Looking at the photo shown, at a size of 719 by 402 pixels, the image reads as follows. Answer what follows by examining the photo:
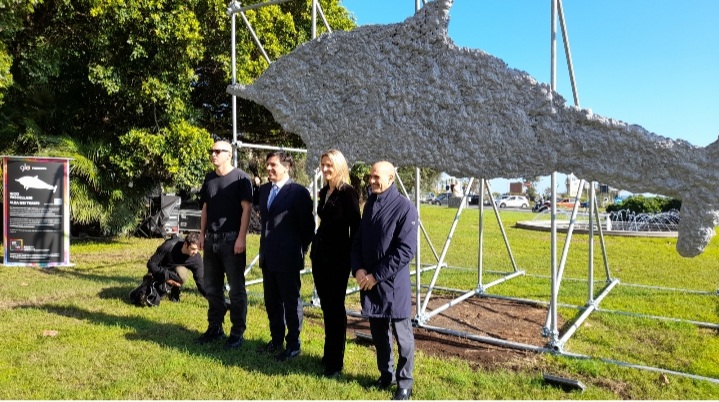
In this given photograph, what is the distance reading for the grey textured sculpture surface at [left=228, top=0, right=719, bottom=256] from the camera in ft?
12.8

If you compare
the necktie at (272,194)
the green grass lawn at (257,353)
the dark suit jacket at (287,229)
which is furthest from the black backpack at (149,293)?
the necktie at (272,194)

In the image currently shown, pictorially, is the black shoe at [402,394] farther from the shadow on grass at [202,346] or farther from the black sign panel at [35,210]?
the black sign panel at [35,210]

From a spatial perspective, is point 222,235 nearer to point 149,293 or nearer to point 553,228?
point 149,293

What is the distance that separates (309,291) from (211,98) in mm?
7879

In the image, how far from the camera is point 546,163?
4254 mm

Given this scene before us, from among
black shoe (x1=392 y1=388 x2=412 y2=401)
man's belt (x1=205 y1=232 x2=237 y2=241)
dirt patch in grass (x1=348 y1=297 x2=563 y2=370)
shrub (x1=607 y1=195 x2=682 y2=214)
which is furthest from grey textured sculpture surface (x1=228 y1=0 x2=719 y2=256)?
shrub (x1=607 y1=195 x2=682 y2=214)

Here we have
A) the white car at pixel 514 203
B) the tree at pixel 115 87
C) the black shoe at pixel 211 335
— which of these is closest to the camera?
the black shoe at pixel 211 335

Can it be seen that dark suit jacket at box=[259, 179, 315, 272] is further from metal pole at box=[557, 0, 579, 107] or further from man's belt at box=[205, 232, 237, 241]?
metal pole at box=[557, 0, 579, 107]

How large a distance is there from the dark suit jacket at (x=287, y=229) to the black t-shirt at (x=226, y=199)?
39cm

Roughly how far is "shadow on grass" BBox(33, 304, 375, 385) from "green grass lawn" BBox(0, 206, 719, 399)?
16mm

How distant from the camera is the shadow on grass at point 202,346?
154 inches

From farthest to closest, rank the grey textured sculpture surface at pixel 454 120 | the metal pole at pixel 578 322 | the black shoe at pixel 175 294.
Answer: the black shoe at pixel 175 294
the metal pole at pixel 578 322
the grey textured sculpture surface at pixel 454 120

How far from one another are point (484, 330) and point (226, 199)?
9.66 feet

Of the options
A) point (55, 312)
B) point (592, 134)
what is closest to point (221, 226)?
point (55, 312)
